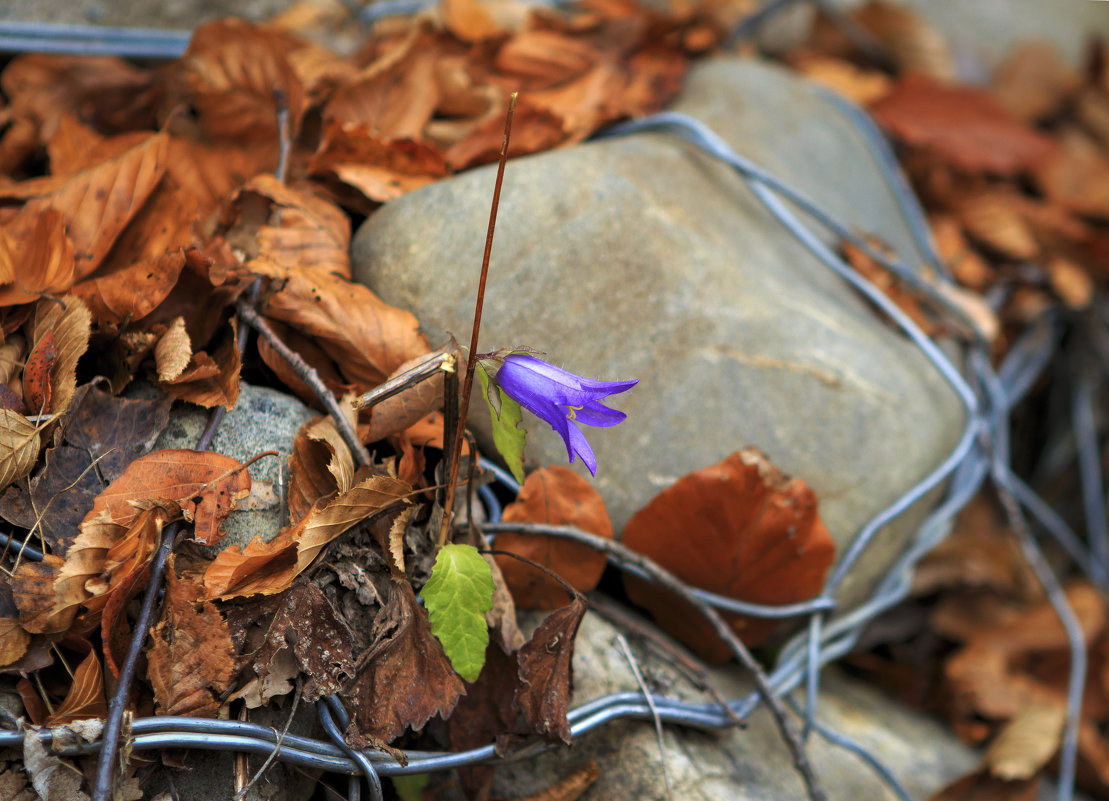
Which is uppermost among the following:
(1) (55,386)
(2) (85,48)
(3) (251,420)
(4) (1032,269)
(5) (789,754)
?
(2) (85,48)

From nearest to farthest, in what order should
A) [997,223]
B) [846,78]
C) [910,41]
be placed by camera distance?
[997,223]
[846,78]
[910,41]

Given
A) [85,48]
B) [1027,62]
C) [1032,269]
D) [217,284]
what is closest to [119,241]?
[217,284]

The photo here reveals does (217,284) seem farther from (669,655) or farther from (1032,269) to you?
(1032,269)

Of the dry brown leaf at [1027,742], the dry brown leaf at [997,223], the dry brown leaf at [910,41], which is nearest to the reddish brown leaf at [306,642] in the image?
the dry brown leaf at [1027,742]

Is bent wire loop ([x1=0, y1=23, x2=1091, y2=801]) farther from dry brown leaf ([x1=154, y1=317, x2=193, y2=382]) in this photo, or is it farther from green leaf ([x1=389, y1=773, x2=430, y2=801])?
dry brown leaf ([x1=154, y1=317, x2=193, y2=382])

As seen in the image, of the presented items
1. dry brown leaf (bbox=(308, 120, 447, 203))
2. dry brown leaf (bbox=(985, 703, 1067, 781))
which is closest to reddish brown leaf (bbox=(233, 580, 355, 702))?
dry brown leaf (bbox=(308, 120, 447, 203))

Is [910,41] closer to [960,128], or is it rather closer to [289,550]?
[960,128]

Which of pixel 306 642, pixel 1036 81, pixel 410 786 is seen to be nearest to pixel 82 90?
pixel 306 642
